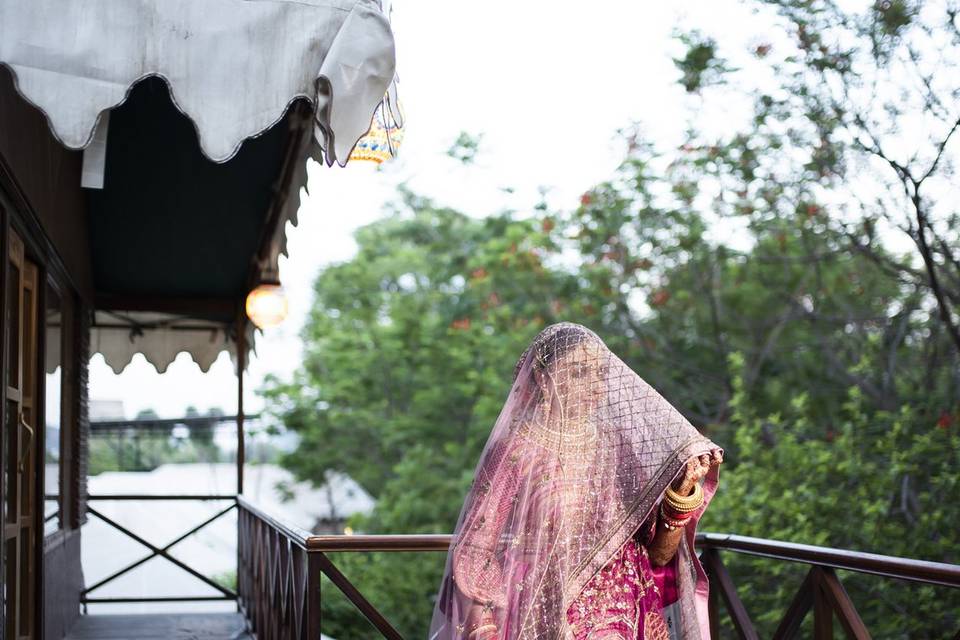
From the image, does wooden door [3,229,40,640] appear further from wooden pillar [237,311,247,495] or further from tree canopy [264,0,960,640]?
tree canopy [264,0,960,640]

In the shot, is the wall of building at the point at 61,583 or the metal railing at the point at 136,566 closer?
the wall of building at the point at 61,583

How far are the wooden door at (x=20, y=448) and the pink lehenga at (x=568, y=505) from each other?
1.85 meters

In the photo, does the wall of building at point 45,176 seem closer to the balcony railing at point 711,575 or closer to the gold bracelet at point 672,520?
the balcony railing at point 711,575

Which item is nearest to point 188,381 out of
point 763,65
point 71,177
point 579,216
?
point 71,177

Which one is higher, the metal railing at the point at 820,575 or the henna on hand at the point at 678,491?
the henna on hand at the point at 678,491

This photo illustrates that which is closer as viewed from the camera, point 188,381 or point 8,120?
point 8,120

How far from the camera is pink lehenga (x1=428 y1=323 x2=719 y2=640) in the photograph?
8.49 ft

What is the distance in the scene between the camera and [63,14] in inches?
94.0

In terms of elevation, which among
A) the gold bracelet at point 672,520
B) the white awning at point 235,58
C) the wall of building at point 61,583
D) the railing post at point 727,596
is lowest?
the wall of building at point 61,583

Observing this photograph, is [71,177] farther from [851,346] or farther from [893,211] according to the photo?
[851,346]

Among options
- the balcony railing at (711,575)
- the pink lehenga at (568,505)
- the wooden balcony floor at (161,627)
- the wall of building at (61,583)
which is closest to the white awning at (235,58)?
the pink lehenga at (568,505)

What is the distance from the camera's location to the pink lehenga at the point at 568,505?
2588mm

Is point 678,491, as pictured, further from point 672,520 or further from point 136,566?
point 136,566

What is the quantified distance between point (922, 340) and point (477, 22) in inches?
525
